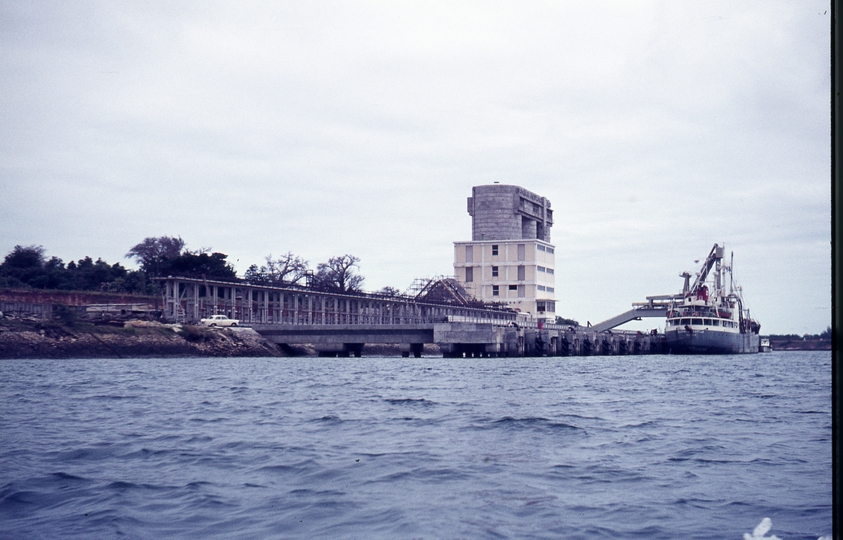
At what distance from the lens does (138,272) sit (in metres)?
67.0

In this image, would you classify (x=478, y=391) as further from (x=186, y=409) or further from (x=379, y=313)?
(x=379, y=313)

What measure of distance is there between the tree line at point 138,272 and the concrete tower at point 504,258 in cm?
1315

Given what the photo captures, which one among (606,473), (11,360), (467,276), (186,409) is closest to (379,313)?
(467,276)

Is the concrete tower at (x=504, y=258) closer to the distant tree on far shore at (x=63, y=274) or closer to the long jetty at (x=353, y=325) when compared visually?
the long jetty at (x=353, y=325)

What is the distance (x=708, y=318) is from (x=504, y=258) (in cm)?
2505

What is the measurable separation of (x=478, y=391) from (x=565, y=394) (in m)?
2.00

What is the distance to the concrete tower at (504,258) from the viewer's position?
297 feet

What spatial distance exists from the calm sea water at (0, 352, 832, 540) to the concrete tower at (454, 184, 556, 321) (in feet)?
244

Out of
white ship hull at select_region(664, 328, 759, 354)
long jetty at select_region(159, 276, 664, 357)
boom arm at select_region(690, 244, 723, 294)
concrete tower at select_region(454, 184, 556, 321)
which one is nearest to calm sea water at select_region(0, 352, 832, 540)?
long jetty at select_region(159, 276, 664, 357)

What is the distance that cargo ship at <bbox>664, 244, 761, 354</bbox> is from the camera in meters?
71.8

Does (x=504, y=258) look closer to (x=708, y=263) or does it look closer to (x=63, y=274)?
(x=708, y=263)

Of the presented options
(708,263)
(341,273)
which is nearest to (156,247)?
(341,273)

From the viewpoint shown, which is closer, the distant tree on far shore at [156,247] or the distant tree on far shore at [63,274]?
the distant tree on far shore at [63,274]

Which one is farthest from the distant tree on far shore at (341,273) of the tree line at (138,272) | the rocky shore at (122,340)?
the rocky shore at (122,340)
